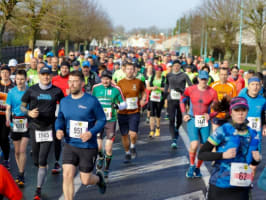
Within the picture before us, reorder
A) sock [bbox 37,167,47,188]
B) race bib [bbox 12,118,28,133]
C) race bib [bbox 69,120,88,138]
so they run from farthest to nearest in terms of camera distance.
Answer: race bib [bbox 12,118,28,133] < sock [bbox 37,167,47,188] < race bib [bbox 69,120,88,138]

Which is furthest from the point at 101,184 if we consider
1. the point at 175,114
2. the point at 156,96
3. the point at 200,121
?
the point at 156,96

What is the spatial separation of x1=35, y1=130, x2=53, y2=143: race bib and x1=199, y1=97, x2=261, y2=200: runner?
303 centimetres

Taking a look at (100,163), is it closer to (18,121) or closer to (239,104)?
(18,121)

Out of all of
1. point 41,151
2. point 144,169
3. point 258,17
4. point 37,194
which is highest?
point 258,17

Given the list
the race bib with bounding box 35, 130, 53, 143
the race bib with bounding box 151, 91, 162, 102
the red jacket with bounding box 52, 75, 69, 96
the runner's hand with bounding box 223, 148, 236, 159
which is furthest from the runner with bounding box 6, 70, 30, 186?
the race bib with bounding box 151, 91, 162, 102

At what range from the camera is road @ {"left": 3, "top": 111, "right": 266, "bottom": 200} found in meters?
6.76

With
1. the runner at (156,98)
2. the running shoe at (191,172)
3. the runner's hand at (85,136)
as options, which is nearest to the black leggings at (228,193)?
the runner's hand at (85,136)

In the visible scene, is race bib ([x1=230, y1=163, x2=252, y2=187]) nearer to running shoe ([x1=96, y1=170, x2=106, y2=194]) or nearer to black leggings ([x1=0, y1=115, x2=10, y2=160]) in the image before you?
running shoe ([x1=96, y1=170, x2=106, y2=194])

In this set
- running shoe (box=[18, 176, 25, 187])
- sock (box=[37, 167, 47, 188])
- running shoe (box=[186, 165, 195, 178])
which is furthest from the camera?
running shoe (box=[186, 165, 195, 178])

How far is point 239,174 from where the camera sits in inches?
167

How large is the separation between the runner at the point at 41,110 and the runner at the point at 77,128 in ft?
3.26

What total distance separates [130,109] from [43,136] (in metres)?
2.39

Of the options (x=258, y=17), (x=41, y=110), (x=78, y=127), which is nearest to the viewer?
(x=78, y=127)

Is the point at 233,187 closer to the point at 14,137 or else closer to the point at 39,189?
the point at 39,189
